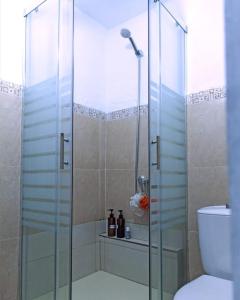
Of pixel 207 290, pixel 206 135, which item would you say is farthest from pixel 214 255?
pixel 206 135

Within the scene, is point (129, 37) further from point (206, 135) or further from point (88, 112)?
point (206, 135)

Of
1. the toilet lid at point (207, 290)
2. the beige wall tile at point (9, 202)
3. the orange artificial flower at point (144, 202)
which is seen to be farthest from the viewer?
the orange artificial flower at point (144, 202)

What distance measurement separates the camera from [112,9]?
2121 mm

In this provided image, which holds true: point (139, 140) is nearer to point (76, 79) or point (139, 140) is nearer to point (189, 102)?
point (189, 102)

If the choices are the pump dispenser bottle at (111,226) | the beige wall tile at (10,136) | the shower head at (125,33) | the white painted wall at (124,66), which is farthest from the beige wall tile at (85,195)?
the shower head at (125,33)

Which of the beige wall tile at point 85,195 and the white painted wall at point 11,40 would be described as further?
the beige wall tile at point 85,195

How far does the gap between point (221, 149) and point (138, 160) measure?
2.15 feet

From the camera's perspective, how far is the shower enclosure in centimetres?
142

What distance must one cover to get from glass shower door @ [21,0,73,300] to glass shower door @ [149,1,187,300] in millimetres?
469

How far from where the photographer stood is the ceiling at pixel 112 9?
2055mm

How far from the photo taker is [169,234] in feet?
5.12

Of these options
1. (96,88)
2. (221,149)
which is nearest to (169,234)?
(221,149)

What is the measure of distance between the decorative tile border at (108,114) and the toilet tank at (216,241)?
3.23ft

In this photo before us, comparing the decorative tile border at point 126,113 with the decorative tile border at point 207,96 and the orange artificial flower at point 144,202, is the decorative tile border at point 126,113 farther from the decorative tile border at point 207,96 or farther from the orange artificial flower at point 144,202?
the orange artificial flower at point 144,202
